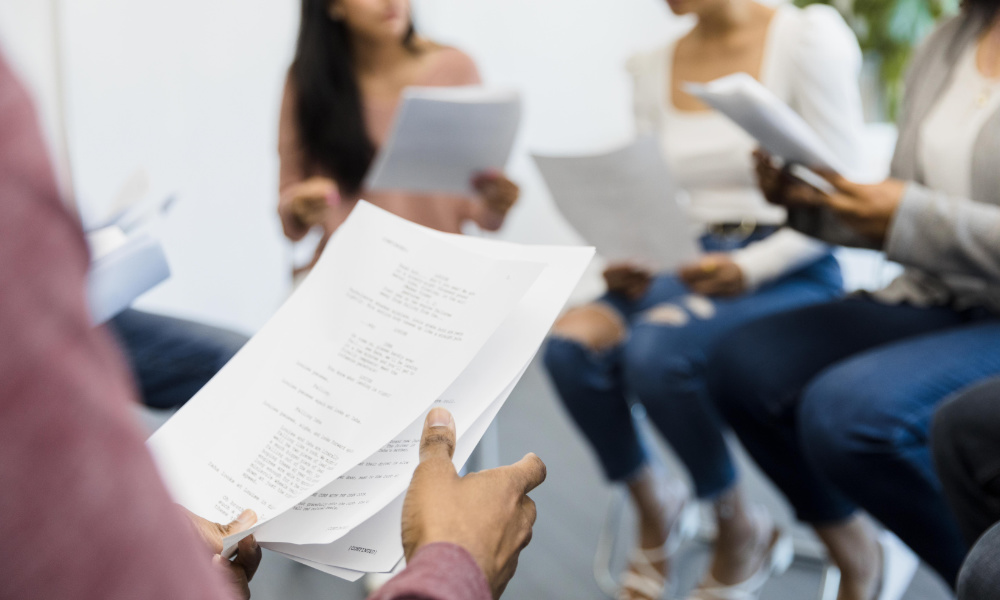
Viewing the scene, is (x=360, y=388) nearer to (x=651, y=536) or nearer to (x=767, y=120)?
(x=767, y=120)

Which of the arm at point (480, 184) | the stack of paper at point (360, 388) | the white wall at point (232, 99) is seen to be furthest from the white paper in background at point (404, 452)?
the white wall at point (232, 99)

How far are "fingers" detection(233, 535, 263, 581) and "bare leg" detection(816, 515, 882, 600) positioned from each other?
2.43 feet

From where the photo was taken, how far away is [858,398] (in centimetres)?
75

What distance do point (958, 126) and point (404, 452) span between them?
0.77m

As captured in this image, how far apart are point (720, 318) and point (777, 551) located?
0.39 m

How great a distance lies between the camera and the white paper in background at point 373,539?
426 millimetres

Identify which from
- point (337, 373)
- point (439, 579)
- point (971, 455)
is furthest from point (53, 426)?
point (971, 455)

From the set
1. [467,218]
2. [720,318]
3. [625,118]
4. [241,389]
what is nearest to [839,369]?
[720,318]

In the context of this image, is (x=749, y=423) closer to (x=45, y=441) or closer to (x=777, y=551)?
(x=777, y=551)

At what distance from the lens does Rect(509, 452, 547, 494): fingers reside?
412 mm

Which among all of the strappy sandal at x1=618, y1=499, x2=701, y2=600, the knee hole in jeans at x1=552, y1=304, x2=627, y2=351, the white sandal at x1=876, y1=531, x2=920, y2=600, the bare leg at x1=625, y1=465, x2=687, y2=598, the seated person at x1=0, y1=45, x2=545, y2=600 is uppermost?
the seated person at x1=0, y1=45, x2=545, y2=600

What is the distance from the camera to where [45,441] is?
0.62 feet

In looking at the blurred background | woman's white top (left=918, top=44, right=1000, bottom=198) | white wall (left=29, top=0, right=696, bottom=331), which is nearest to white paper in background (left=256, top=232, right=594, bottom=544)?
woman's white top (left=918, top=44, right=1000, bottom=198)

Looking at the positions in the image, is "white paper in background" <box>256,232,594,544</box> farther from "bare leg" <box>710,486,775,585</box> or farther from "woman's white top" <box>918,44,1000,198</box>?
"bare leg" <box>710,486,775,585</box>
